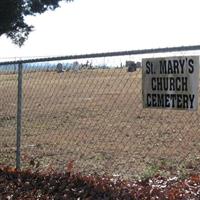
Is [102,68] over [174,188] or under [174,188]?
over

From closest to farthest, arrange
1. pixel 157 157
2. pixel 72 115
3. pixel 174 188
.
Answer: pixel 174 188, pixel 157 157, pixel 72 115

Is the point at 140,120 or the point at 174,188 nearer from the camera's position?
the point at 174,188

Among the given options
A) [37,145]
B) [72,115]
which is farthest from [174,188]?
[72,115]

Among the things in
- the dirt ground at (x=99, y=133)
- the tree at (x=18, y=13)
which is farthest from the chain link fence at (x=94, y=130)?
the tree at (x=18, y=13)

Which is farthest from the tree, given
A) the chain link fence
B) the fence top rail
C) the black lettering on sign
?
the black lettering on sign

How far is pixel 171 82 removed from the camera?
6301 millimetres

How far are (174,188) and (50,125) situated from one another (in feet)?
31.4

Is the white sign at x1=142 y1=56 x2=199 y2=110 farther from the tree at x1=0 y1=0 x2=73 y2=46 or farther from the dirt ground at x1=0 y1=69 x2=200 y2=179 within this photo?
the tree at x1=0 y1=0 x2=73 y2=46

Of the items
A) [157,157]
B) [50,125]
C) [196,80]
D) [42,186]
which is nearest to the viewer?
[196,80]

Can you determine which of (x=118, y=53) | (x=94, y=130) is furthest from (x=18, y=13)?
(x=118, y=53)

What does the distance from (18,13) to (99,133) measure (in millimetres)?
4467

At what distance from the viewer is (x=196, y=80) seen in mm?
6086

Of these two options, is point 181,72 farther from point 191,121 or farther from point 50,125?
point 50,125

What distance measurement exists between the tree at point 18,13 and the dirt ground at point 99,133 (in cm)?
218
